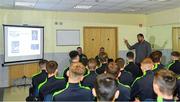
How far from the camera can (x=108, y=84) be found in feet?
6.79

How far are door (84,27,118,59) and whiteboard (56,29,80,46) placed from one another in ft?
1.25

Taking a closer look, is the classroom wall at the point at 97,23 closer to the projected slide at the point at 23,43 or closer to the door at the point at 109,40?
the door at the point at 109,40

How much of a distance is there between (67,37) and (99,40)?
133 cm

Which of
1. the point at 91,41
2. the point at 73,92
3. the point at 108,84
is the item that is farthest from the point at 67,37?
the point at 108,84

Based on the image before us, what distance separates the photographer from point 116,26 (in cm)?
1020

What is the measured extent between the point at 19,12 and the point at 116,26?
3701 millimetres

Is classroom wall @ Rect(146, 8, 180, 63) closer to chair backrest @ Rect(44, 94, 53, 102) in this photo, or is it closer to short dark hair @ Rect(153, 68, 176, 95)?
chair backrest @ Rect(44, 94, 53, 102)

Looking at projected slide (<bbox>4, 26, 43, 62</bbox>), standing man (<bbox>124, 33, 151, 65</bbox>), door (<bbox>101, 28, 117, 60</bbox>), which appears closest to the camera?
projected slide (<bbox>4, 26, 43, 62</bbox>)

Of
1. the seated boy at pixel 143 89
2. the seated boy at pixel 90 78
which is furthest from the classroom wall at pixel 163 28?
the seated boy at pixel 143 89

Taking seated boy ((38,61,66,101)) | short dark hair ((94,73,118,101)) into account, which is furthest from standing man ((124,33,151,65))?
short dark hair ((94,73,118,101))

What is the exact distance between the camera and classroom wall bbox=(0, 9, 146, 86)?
8.76 meters

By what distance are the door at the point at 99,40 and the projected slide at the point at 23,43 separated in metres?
1.90

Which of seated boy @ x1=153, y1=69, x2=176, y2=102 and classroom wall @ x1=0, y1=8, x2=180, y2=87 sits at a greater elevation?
classroom wall @ x1=0, y1=8, x2=180, y2=87

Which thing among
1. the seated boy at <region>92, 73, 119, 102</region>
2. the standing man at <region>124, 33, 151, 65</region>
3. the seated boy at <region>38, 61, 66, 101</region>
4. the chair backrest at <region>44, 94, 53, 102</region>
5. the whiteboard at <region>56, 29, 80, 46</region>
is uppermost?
the whiteboard at <region>56, 29, 80, 46</region>
